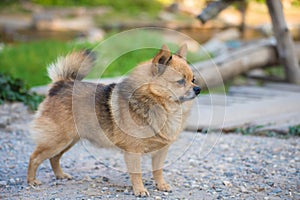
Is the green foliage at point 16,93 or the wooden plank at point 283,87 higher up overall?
the wooden plank at point 283,87

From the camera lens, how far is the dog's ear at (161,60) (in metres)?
3.82

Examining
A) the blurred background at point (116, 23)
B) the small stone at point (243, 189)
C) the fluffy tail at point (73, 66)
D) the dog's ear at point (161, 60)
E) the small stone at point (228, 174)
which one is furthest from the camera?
the blurred background at point (116, 23)

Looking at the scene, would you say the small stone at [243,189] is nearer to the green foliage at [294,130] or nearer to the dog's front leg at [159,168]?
the dog's front leg at [159,168]

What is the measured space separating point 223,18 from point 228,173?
14057 mm

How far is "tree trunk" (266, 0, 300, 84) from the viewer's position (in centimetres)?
848

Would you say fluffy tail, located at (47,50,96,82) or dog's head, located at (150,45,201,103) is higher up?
fluffy tail, located at (47,50,96,82)

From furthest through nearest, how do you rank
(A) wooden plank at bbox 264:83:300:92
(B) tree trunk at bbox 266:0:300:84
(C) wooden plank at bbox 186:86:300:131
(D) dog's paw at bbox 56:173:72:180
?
(A) wooden plank at bbox 264:83:300:92
(B) tree trunk at bbox 266:0:300:84
(C) wooden plank at bbox 186:86:300:131
(D) dog's paw at bbox 56:173:72:180

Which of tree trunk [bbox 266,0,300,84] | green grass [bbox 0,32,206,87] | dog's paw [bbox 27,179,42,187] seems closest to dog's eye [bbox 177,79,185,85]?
dog's paw [bbox 27,179,42,187]

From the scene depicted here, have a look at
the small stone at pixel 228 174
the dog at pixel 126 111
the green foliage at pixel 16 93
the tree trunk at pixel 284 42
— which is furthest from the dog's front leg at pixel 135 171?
the tree trunk at pixel 284 42

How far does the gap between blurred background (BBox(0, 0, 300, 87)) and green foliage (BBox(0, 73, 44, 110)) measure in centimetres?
302

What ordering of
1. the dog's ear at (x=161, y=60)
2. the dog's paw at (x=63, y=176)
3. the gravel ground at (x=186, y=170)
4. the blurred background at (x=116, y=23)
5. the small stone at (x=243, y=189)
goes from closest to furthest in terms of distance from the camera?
the dog's ear at (x=161, y=60) < the gravel ground at (x=186, y=170) < the small stone at (x=243, y=189) < the dog's paw at (x=63, y=176) < the blurred background at (x=116, y=23)

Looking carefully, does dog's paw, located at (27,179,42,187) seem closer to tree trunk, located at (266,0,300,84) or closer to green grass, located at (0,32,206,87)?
green grass, located at (0,32,206,87)

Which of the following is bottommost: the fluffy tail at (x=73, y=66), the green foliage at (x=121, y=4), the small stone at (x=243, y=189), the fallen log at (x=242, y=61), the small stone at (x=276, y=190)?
the small stone at (x=276, y=190)

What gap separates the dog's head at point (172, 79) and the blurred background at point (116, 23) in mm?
6023
